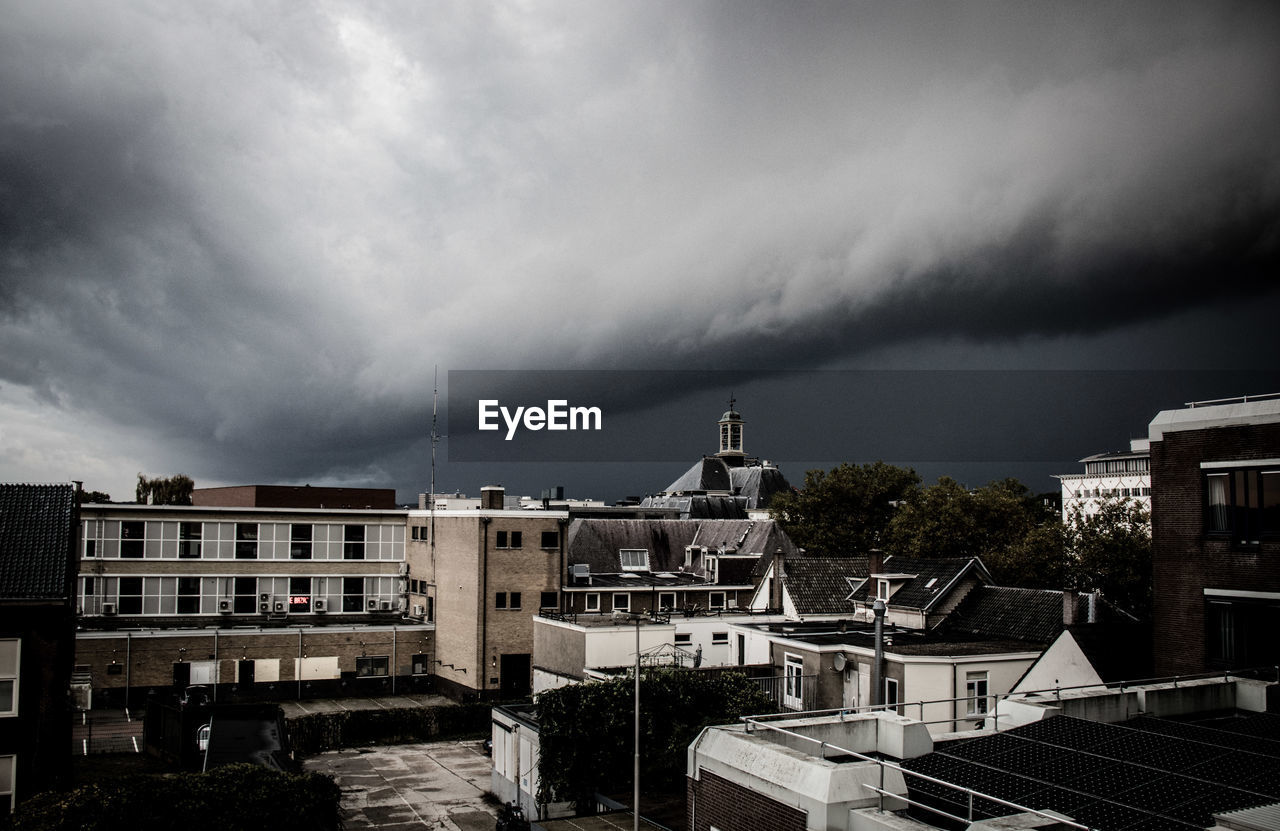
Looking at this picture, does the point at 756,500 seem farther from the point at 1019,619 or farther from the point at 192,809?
the point at 192,809

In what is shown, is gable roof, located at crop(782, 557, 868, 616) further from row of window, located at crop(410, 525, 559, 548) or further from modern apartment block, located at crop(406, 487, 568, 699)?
modern apartment block, located at crop(406, 487, 568, 699)

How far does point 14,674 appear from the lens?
1112 inches

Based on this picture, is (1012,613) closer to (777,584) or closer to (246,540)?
(777,584)

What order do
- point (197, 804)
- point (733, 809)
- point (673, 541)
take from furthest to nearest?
1. point (673, 541)
2. point (197, 804)
3. point (733, 809)

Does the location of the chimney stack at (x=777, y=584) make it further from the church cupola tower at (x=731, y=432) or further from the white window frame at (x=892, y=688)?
the church cupola tower at (x=731, y=432)

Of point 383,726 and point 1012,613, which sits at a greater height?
point 1012,613

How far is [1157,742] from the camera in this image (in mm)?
14977

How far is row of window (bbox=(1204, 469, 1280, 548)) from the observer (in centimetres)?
2444

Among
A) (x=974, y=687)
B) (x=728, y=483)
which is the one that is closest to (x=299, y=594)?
(x=974, y=687)

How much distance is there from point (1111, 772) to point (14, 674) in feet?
97.7

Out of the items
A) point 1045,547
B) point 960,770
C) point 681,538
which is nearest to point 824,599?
point 1045,547

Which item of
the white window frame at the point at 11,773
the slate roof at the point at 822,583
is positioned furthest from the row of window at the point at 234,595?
the white window frame at the point at 11,773

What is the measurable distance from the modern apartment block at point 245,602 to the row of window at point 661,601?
1046cm

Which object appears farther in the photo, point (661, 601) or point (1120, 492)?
point (1120, 492)
